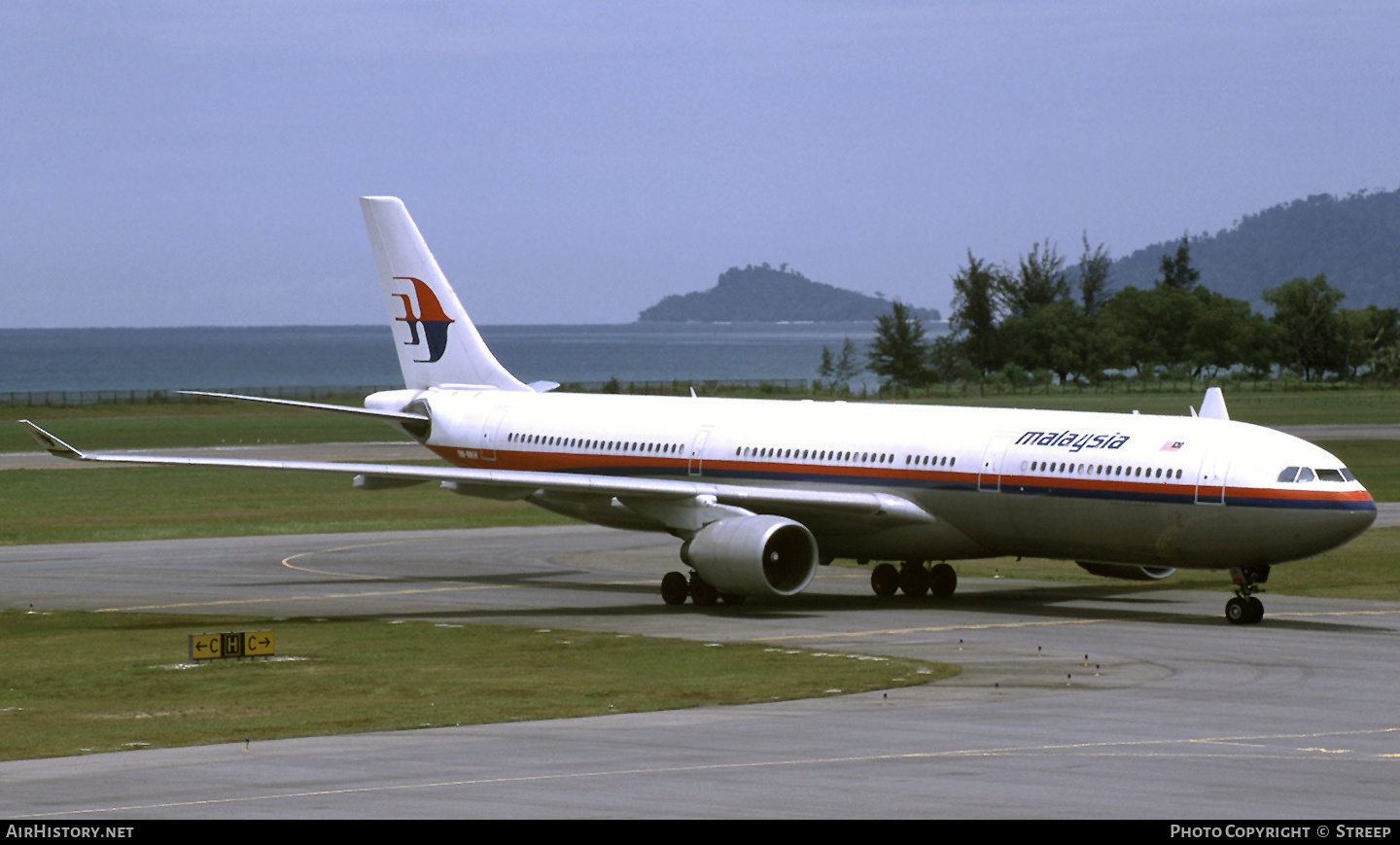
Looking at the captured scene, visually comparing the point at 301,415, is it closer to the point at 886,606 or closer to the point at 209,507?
the point at 209,507

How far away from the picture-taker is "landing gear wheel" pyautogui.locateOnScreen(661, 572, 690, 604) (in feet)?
146

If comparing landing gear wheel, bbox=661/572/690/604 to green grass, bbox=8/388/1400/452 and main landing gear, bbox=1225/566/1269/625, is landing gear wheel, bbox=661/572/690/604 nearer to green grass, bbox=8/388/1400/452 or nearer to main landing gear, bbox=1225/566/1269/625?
main landing gear, bbox=1225/566/1269/625

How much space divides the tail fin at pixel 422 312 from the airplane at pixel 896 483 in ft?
7.46

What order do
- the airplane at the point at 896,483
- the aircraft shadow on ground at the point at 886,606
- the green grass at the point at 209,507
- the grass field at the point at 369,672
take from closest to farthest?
the grass field at the point at 369,672 → the airplane at the point at 896,483 → the aircraft shadow on ground at the point at 886,606 → the green grass at the point at 209,507

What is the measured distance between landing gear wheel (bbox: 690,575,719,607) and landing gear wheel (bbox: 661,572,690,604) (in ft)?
0.94

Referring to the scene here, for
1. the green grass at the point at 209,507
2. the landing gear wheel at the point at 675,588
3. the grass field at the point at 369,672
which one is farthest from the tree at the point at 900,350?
the landing gear wheel at the point at 675,588

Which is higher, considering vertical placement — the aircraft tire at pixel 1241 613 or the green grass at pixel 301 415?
the green grass at pixel 301 415

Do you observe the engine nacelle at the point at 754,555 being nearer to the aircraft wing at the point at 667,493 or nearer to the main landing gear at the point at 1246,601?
the aircraft wing at the point at 667,493

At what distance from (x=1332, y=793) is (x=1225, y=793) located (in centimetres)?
115

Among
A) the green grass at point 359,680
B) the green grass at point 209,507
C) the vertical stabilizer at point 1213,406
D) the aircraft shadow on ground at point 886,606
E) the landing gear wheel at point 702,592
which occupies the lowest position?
the green grass at point 359,680

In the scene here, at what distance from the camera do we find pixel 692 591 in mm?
44500

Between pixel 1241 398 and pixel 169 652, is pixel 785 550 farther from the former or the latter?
pixel 1241 398

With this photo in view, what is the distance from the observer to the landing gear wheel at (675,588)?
4462 cm

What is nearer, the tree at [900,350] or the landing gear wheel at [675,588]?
the landing gear wheel at [675,588]
